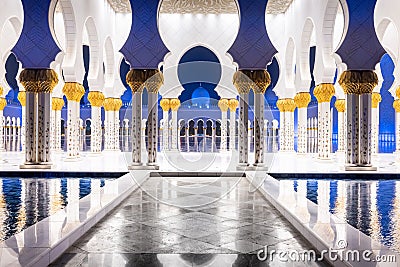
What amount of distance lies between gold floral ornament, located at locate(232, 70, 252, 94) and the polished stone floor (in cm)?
319

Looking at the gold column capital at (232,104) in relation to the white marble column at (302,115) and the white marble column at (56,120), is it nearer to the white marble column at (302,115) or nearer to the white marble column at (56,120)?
the white marble column at (302,115)

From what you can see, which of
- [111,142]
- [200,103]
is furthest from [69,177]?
[200,103]

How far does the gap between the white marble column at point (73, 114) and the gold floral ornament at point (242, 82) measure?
3827mm

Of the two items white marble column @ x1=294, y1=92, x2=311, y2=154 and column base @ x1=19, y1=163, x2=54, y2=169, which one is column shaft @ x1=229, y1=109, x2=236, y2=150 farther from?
column base @ x1=19, y1=163, x2=54, y2=169

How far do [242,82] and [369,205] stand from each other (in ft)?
12.7

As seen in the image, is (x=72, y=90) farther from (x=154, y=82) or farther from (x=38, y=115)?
(x=154, y=82)

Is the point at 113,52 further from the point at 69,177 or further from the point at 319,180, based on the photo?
the point at 319,180

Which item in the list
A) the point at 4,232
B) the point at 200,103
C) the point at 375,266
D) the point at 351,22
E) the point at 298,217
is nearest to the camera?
the point at 375,266

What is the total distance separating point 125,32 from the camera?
1176 cm

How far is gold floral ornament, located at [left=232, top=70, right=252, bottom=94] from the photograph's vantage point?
7.15 meters

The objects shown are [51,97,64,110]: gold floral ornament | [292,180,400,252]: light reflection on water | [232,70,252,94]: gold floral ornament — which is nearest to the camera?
[292,180,400,252]: light reflection on water

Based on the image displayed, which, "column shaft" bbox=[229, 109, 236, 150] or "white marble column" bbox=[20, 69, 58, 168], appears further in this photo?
"column shaft" bbox=[229, 109, 236, 150]

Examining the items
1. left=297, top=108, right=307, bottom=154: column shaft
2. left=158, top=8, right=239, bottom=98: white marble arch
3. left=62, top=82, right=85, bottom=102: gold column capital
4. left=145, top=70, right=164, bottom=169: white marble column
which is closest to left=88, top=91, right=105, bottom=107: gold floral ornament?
left=62, top=82, right=85, bottom=102: gold column capital

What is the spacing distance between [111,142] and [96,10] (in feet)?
13.2
